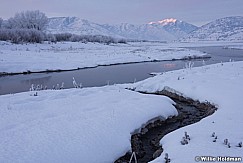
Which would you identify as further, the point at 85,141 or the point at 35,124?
the point at 35,124

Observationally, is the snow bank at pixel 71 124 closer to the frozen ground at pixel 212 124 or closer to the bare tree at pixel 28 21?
the frozen ground at pixel 212 124

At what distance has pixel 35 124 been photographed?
27.6 feet

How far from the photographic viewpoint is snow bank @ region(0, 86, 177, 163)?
7.00 meters

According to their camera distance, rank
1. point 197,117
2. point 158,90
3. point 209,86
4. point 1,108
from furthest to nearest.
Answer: point 158,90, point 209,86, point 197,117, point 1,108

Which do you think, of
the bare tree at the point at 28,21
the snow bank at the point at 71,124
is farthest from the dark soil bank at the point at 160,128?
the bare tree at the point at 28,21

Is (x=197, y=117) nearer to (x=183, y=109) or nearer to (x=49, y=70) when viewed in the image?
(x=183, y=109)

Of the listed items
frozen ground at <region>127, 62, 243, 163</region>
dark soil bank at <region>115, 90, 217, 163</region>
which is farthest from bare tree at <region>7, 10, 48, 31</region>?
dark soil bank at <region>115, 90, 217, 163</region>

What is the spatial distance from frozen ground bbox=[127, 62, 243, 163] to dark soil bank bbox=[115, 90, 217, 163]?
0.43 metres

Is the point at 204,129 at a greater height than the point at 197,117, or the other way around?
the point at 204,129

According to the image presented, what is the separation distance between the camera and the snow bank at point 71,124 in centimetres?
700

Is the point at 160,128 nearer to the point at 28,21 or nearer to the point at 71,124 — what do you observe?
the point at 71,124

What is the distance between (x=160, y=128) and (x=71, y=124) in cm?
444

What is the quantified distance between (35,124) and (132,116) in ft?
13.0

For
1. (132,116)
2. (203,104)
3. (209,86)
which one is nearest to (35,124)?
(132,116)
